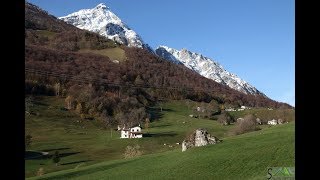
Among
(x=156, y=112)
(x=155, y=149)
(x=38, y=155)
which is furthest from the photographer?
(x=156, y=112)

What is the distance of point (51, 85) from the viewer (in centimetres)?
17862

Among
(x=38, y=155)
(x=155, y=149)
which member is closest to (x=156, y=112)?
(x=155, y=149)

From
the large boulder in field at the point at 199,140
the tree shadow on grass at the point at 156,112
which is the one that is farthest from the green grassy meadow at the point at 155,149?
the large boulder in field at the point at 199,140

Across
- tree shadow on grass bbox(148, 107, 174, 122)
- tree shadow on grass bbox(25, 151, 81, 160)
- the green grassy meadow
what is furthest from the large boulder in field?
tree shadow on grass bbox(148, 107, 174, 122)

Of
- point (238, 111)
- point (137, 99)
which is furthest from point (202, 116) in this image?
point (137, 99)

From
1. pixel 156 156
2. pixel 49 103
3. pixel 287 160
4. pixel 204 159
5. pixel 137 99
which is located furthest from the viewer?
pixel 137 99

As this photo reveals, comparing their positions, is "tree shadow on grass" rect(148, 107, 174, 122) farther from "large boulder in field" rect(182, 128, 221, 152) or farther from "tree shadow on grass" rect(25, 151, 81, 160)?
"large boulder in field" rect(182, 128, 221, 152)

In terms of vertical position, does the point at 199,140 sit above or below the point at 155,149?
above

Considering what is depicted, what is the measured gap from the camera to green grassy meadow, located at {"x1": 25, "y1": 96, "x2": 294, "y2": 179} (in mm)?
41438

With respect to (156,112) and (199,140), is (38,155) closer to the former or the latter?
(199,140)

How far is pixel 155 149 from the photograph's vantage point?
10294 centimetres

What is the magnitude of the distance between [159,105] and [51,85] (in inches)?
1718
